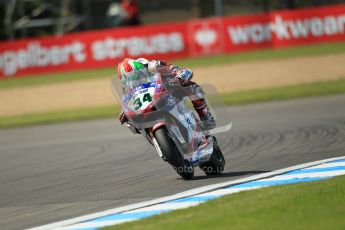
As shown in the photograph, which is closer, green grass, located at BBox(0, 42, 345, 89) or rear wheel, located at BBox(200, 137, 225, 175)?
rear wheel, located at BBox(200, 137, 225, 175)

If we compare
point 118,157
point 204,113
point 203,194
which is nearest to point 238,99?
point 118,157

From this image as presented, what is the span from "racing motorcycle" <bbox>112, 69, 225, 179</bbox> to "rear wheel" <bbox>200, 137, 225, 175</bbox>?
12 millimetres

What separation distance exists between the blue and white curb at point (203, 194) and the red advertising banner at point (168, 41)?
71.6 feet

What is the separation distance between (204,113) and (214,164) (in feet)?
2.04

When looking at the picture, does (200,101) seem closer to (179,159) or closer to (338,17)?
(179,159)

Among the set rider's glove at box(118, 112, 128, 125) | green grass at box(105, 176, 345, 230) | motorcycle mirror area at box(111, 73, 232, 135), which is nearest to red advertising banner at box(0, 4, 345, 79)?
motorcycle mirror area at box(111, 73, 232, 135)

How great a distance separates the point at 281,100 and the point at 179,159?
35.3 feet

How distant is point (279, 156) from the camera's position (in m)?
11.8

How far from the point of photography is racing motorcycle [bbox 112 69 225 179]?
9883 millimetres

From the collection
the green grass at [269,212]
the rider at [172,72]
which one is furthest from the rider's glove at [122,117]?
the green grass at [269,212]

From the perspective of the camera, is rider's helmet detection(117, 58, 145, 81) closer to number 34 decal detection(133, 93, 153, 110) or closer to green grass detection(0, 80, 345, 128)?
number 34 decal detection(133, 93, 153, 110)

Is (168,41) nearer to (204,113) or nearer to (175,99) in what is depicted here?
(204,113)

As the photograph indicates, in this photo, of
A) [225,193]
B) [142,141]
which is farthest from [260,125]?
[225,193]

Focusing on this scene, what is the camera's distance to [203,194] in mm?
9000
